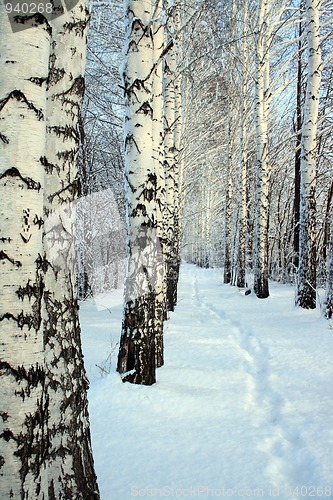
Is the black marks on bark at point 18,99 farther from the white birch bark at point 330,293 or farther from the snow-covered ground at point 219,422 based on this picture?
the white birch bark at point 330,293

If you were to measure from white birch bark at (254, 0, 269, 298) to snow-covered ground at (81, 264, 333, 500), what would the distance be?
501cm

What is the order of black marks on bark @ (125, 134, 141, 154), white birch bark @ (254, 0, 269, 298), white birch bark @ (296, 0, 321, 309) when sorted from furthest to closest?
1. white birch bark @ (254, 0, 269, 298)
2. white birch bark @ (296, 0, 321, 309)
3. black marks on bark @ (125, 134, 141, 154)

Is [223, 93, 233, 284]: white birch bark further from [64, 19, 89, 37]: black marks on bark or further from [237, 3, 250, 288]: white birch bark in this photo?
[64, 19, 89, 37]: black marks on bark

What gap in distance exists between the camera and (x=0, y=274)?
1045 millimetres

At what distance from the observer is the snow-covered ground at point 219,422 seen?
1962 mm

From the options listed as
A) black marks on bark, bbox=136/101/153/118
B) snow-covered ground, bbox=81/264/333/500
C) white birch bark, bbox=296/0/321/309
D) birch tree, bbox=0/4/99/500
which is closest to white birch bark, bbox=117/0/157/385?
black marks on bark, bbox=136/101/153/118

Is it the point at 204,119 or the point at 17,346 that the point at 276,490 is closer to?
the point at 17,346

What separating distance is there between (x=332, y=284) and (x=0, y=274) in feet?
19.8

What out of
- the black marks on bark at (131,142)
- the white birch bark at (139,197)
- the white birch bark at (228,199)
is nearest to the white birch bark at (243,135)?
the white birch bark at (228,199)

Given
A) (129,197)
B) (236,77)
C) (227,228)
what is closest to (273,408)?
(129,197)

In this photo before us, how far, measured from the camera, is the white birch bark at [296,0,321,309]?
7.22 meters

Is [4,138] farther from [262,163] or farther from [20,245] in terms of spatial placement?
[262,163]

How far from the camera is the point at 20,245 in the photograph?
1066 millimetres

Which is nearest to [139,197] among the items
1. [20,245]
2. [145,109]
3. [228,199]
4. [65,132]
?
[145,109]
